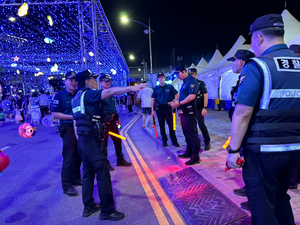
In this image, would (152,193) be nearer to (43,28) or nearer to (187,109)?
(187,109)

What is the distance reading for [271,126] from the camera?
64.4 inches

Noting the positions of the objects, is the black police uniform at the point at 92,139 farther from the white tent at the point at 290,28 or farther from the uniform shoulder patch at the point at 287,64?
the white tent at the point at 290,28

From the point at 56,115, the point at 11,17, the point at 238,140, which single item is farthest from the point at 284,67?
the point at 11,17

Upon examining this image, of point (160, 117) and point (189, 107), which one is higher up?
point (189, 107)

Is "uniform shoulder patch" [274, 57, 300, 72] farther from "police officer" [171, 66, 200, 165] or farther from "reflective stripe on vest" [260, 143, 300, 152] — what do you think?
"police officer" [171, 66, 200, 165]

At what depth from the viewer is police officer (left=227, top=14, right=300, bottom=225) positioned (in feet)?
5.31

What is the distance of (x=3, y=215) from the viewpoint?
10.2 ft

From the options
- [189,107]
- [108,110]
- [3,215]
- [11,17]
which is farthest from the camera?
[11,17]

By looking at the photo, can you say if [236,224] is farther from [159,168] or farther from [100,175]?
[159,168]

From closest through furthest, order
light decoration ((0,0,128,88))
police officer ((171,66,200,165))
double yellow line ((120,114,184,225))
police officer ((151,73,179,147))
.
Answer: double yellow line ((120,114,184,225))
police officer ((171,66,200,165))
police officer ((151,73,179,147))
light decoration ((0,0,128,88))

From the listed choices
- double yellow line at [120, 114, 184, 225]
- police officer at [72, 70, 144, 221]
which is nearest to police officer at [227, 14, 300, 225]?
double yellow line at [120, 114, 184, 225]

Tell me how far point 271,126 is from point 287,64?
53 cm

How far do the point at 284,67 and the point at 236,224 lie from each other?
1.99 m

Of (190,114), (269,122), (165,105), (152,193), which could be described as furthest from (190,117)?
(269,122)
